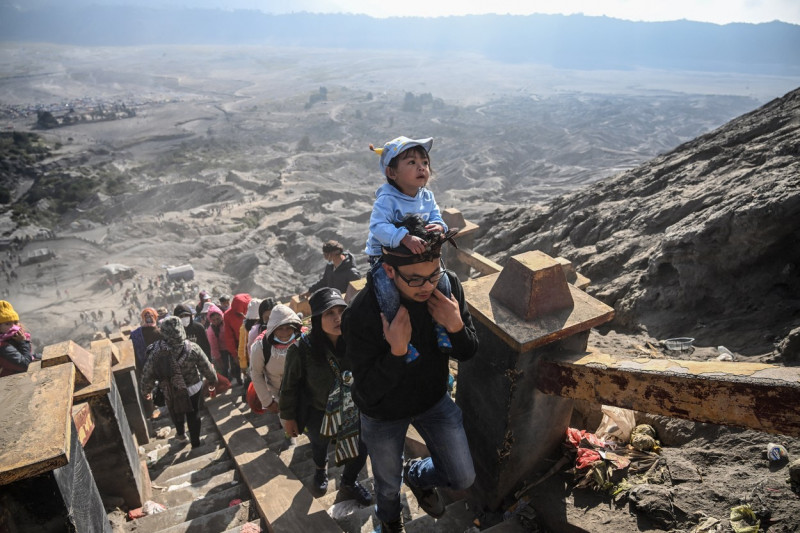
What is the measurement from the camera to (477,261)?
530 centimetres

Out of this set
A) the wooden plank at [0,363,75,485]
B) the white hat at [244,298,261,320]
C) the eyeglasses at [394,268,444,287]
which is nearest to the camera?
the wooden plank at [0,363,75,485]

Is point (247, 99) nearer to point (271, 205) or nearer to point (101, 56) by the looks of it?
point (271, 205)

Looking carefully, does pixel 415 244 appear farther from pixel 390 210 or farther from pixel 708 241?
pixel 708 241

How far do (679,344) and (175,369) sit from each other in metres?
4.88

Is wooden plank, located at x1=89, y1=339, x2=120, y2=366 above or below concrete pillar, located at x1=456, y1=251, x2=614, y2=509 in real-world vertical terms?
below

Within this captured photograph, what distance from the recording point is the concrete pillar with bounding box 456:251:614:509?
2332mm

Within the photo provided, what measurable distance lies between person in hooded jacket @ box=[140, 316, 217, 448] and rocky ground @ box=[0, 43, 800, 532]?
363cm

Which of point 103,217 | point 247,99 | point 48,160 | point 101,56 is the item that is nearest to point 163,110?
point 247,99

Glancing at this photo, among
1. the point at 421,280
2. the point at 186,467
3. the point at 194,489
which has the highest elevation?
the point at 421,280

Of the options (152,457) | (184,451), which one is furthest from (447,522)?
(152,457)

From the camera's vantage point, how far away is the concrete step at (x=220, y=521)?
308 centimetres

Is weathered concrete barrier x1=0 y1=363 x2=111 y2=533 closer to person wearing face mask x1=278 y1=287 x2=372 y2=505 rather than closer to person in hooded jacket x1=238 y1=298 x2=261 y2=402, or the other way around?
person wearing face mask x1=278 y1=287 x2=372 y2=505

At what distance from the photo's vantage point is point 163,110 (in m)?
88.0

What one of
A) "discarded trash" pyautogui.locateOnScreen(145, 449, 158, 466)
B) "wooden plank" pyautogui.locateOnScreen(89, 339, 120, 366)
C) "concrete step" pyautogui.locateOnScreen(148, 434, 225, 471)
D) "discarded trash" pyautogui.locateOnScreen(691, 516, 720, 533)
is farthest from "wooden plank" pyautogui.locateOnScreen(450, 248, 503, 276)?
"discarded trash" pyautogui.locateOnScreen(145, 449, 158, 466)
